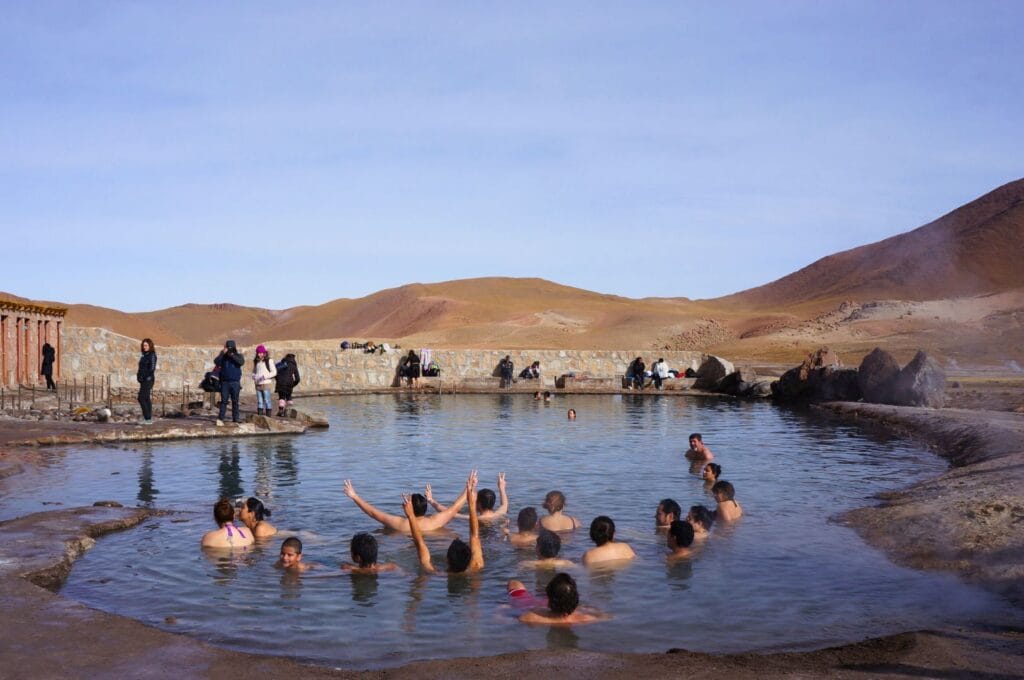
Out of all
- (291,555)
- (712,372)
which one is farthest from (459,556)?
(712,372)

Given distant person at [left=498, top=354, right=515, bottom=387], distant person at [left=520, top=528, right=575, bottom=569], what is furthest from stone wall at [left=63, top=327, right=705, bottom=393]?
distant person at [left=520, top=528, right=575, bottom=569]

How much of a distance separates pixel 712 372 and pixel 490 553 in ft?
91.6

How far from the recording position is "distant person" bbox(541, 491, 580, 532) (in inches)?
465

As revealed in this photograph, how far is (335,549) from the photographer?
10961 mm

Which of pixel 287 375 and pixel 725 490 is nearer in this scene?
pixel 725 490

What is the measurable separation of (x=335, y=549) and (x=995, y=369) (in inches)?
1562

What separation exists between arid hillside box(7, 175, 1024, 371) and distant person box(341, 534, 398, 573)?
33827 mm

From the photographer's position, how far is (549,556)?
10.1m

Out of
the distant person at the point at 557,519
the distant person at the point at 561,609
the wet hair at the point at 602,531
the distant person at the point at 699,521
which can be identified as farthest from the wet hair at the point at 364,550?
the distant person at the point at 699,521

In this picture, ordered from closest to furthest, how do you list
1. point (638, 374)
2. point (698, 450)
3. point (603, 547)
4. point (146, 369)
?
point (603, 547) < point (698, 450) < point (146, 369) < point (638, 374)

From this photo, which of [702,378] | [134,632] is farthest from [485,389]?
[134,632]

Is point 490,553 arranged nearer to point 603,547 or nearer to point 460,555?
point 460,555

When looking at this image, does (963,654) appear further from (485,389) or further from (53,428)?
(485,389)

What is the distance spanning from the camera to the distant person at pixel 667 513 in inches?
458
